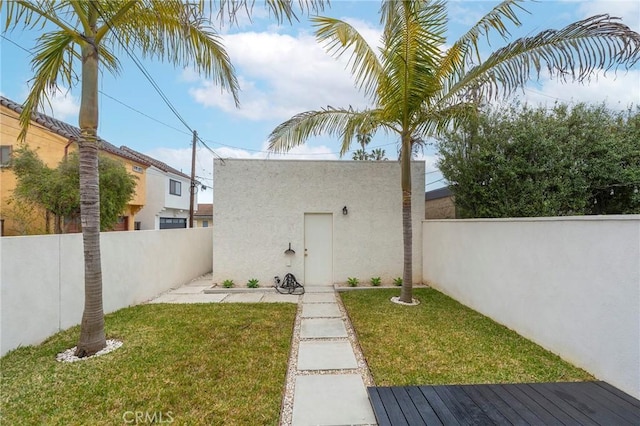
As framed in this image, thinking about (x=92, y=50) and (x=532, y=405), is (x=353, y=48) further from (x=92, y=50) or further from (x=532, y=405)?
(x=532, y=405)

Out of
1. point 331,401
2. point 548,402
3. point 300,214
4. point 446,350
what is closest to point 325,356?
point 331,401

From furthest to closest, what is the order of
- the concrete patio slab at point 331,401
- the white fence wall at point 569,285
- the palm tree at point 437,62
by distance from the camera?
1. the palm tree at point 437,62
2. the white fence wall at point 569,285
3. the concrete patio slab at point 331,401

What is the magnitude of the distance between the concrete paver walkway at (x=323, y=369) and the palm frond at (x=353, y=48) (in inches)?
214

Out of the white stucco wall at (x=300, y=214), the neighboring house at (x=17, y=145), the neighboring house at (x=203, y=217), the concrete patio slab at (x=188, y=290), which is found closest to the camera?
the concrete patio slab at (x=188, y=290)

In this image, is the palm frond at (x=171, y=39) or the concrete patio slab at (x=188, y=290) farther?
the concrete patio slab at (x=188, y=290)

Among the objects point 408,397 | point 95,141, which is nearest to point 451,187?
point 408,397

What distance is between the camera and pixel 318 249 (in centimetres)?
941

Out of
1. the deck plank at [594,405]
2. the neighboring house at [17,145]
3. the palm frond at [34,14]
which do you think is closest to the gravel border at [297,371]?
the deck plank at [594,405]

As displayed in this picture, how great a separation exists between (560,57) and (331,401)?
22.3 feet

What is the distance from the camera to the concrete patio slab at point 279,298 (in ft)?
25.2

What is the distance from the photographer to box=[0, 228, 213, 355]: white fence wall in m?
4.18

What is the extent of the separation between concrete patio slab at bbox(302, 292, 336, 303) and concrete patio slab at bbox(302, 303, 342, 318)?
267mm

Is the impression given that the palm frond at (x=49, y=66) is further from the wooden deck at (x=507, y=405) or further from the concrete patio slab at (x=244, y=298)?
the wooden deck at (x=507, y=405)

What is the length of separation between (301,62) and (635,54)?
722cm
